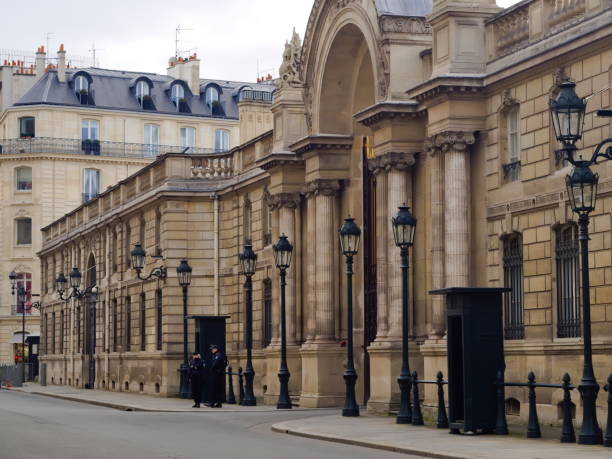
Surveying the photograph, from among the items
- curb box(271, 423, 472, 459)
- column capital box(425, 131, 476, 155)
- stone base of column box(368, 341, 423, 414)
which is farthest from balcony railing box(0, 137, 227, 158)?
curb box(271, 423, 472, 459)

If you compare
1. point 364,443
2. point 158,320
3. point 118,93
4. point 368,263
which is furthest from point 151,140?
point 364,443

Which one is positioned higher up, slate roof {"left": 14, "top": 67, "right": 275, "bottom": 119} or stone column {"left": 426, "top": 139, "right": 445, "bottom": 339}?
slate roof {"left": 14, "top": 67, "right": 275, "bottom": 119}

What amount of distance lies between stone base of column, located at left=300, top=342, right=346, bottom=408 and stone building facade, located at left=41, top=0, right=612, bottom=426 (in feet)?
0.15

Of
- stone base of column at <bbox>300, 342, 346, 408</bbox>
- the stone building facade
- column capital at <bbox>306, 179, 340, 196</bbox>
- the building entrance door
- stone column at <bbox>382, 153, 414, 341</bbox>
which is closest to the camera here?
the stone building facade

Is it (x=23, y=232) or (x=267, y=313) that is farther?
(x=23, y=232)

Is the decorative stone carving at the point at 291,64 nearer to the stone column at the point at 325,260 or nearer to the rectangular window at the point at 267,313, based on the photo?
the stone column at the point at 325,260

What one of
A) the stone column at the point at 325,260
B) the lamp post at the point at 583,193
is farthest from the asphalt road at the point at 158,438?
the stone column at the point at 325,260

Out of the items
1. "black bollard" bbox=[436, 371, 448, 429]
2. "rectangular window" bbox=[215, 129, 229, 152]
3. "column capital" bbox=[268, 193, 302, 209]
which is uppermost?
"rectangular window" bbox=[215, 129, 229, 152]

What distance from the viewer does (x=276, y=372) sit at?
4231cm

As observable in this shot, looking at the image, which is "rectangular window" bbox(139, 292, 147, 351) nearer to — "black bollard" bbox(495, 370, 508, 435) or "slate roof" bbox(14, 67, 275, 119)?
"black bollard" bbox(495, 370, 508, 435)

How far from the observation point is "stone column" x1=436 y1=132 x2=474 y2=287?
30.5 m

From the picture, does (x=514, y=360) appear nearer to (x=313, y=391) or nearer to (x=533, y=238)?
(x=533, y=238)

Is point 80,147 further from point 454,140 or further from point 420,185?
point 454,140

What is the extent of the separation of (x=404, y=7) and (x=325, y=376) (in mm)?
10308
